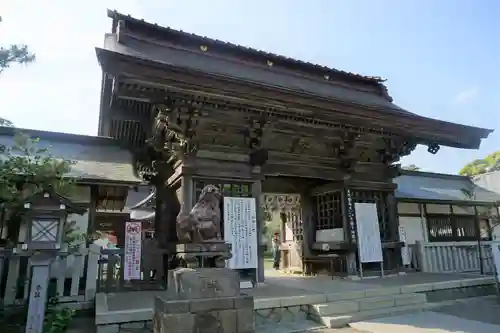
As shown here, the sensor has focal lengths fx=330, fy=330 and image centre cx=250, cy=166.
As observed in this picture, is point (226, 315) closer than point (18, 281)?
Yes

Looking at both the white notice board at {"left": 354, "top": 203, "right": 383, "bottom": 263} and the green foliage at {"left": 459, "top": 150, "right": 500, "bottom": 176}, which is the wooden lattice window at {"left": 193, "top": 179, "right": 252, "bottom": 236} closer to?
the white notice board at {"left": 354, "top": 203, "right": 383, "bottom": 263}

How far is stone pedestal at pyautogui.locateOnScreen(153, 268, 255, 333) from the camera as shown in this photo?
13.0 ft

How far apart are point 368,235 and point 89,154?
7584mm

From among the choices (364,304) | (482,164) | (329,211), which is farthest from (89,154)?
(482,164)

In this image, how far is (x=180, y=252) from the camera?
451 centimetres

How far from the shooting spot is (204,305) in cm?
413

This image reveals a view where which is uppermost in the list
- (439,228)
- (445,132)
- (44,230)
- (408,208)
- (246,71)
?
(246,71)

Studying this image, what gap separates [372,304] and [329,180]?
11.7 feet

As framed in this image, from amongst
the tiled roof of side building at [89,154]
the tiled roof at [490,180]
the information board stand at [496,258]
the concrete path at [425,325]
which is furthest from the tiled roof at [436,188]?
the tiled roof of side building at [89,154]

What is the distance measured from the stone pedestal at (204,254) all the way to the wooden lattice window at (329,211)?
189 inches

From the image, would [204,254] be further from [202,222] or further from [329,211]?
[329,211]

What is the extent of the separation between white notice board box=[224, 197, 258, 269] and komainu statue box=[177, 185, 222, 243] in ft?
7.20

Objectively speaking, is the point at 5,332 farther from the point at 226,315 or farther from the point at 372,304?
the point at 372,304

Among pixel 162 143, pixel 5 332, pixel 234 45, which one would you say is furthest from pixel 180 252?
pixel 234 45
